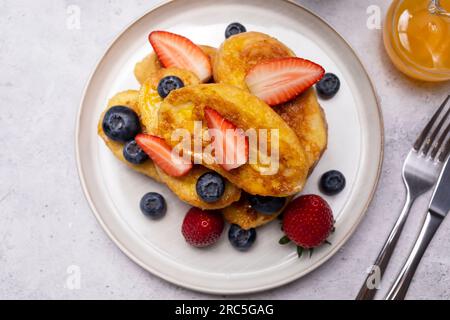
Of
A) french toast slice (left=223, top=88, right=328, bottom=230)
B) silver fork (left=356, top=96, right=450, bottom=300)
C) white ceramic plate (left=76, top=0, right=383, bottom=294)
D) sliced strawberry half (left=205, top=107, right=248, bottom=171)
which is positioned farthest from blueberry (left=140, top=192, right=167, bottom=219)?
silver fork (left=356, top=96, right=450, bottom=300)

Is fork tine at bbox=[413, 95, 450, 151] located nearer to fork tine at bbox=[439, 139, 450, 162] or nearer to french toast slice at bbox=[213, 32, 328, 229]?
fork tine at bbox=[439, 139, 450, 162]

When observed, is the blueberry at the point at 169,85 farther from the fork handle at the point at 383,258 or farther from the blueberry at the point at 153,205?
the fork handle at the point at 383,258

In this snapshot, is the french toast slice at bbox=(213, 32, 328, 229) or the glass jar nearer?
the french toast slice at bbox=(213, 32, 328, 229)

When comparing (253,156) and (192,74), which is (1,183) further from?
(253,156)

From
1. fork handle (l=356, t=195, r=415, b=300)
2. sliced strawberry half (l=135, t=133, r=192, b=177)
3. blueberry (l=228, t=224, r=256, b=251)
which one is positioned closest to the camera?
sliced strawberry half (l=135, t=133, r=192, b=177)

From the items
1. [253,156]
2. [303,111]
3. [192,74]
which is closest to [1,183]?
[192,74]

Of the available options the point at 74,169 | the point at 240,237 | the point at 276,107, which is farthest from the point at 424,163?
the point at 74,169
